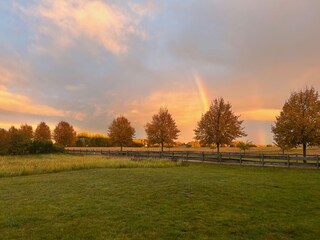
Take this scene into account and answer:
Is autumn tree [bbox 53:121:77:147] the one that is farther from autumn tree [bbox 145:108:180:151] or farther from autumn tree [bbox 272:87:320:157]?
autumn tree [bbox 272:87:320:157]

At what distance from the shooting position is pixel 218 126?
48.7 m

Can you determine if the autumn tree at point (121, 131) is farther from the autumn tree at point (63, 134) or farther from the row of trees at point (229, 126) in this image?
the autumn tree at point (63, 134)

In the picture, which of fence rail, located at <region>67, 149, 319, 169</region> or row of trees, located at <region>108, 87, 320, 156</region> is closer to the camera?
fence rail, located at <region>67, 149, 319, 169</region>

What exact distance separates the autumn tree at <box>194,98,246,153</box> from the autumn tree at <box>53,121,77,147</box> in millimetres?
56063

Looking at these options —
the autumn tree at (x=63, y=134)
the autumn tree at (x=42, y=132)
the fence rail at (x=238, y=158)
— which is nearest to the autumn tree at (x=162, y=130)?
the fence rail at (x=238, y=158)

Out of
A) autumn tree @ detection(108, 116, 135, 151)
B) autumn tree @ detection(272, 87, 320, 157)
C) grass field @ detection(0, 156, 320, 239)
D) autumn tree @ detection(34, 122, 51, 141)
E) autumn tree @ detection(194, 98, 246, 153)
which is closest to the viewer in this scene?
grass field @ detection(0, 156, 320, 239)

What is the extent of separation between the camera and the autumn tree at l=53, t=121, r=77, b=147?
9538cm

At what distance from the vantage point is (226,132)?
48875 mm

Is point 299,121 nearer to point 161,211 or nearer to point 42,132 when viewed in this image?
point 161,211

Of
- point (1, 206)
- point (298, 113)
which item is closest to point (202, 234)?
point (1, 206)

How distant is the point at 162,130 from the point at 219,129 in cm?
1642

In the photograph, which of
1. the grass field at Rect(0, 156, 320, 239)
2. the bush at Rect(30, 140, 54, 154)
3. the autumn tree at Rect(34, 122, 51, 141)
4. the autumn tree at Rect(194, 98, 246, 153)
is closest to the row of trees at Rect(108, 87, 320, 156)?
the autumn tree at Rect(194, 98, 246, 153)

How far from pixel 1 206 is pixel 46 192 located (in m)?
3.12

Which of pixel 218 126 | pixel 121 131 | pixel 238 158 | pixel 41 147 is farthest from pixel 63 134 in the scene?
pixel 238 158
